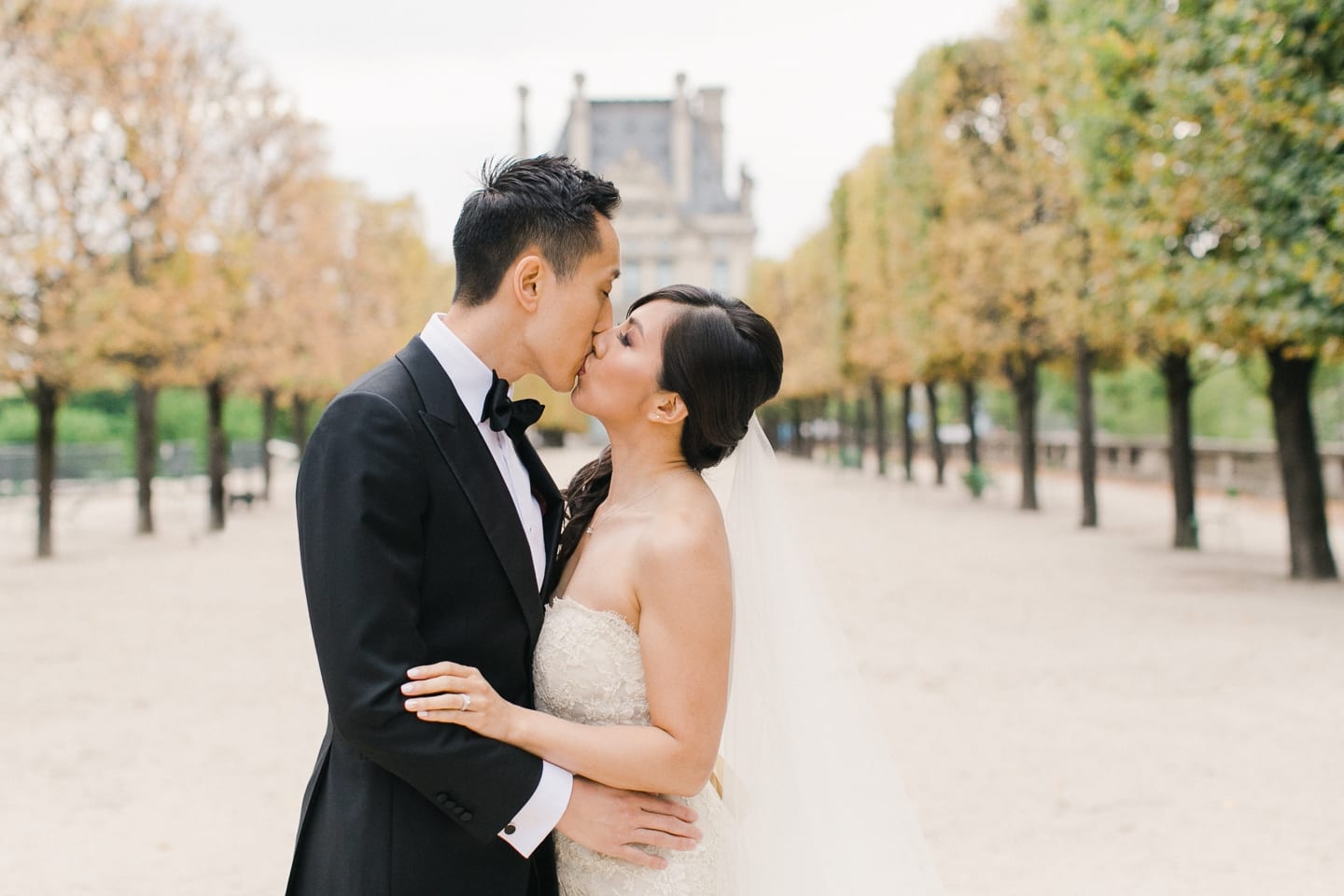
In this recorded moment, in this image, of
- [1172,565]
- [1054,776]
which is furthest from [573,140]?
[1054,776]

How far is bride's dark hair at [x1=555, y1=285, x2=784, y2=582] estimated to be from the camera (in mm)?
2527

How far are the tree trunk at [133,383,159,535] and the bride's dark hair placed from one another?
20464 millimetres

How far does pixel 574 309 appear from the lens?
7.60 feet

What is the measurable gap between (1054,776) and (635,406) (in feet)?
17.1

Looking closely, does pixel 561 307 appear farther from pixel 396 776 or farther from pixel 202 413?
pixel 202 413

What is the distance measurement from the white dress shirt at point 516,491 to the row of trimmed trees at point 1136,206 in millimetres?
9219

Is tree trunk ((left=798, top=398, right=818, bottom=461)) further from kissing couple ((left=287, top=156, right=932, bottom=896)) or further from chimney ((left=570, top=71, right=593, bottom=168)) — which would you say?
kissing couple ((left=287, top=156, right=932, bottom=896))

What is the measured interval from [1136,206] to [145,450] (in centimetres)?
1654

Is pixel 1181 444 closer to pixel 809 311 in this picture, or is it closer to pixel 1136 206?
pixel 1136 206

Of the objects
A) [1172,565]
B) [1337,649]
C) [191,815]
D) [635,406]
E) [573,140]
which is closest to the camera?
[635,406]

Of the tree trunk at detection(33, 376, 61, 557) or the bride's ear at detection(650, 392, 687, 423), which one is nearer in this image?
the bride's ear at detection(650, 392, 687, 423)

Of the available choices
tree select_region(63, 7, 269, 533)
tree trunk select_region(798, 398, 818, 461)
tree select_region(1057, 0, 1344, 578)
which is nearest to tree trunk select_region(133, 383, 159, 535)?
tree select_region(63, 7, 269, 533)

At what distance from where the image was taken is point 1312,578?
47.2 feet

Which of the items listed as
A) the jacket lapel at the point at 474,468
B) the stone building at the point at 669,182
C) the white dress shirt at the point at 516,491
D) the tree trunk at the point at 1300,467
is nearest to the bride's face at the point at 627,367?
the white dress shirt at the point at 516,491
